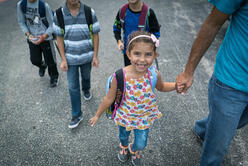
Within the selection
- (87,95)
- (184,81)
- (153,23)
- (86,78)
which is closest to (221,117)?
(184,81)

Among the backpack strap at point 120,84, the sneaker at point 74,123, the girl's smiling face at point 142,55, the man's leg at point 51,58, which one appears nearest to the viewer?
the girl's smiling face at point 142,55

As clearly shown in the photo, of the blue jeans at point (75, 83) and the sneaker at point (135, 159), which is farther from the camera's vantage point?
the blue jeans at point (75, 83)

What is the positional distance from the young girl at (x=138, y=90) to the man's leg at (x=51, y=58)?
2.10 meters

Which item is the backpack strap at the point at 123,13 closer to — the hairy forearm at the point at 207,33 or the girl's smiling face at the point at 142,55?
the girl's smiling face at the point at 142,55

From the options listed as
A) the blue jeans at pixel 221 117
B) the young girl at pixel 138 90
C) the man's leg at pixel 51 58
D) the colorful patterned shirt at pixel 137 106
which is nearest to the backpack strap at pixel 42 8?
the man's leg at pixel 51 58

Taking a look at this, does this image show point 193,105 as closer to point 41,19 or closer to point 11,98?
point 41,19

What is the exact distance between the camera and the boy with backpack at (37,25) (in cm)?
324

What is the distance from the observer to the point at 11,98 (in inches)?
152

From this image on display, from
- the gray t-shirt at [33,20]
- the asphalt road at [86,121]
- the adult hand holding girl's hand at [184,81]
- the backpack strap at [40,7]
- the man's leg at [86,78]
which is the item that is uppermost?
the backpack strap at [40,7]

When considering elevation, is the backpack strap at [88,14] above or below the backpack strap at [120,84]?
above

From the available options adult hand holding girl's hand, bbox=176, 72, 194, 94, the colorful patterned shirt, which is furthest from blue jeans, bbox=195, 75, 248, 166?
the colorful patterned shirt

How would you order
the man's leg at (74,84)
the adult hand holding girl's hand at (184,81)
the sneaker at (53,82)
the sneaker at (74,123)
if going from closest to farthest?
the adult hand holding girl's hand at (184,81) < the man's leg at (74,84) < the sneaker at (74,123) < the sneaker at (53,82)

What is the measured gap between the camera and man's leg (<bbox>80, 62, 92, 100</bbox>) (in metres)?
3.14

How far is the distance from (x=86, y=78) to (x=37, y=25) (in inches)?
48.4
